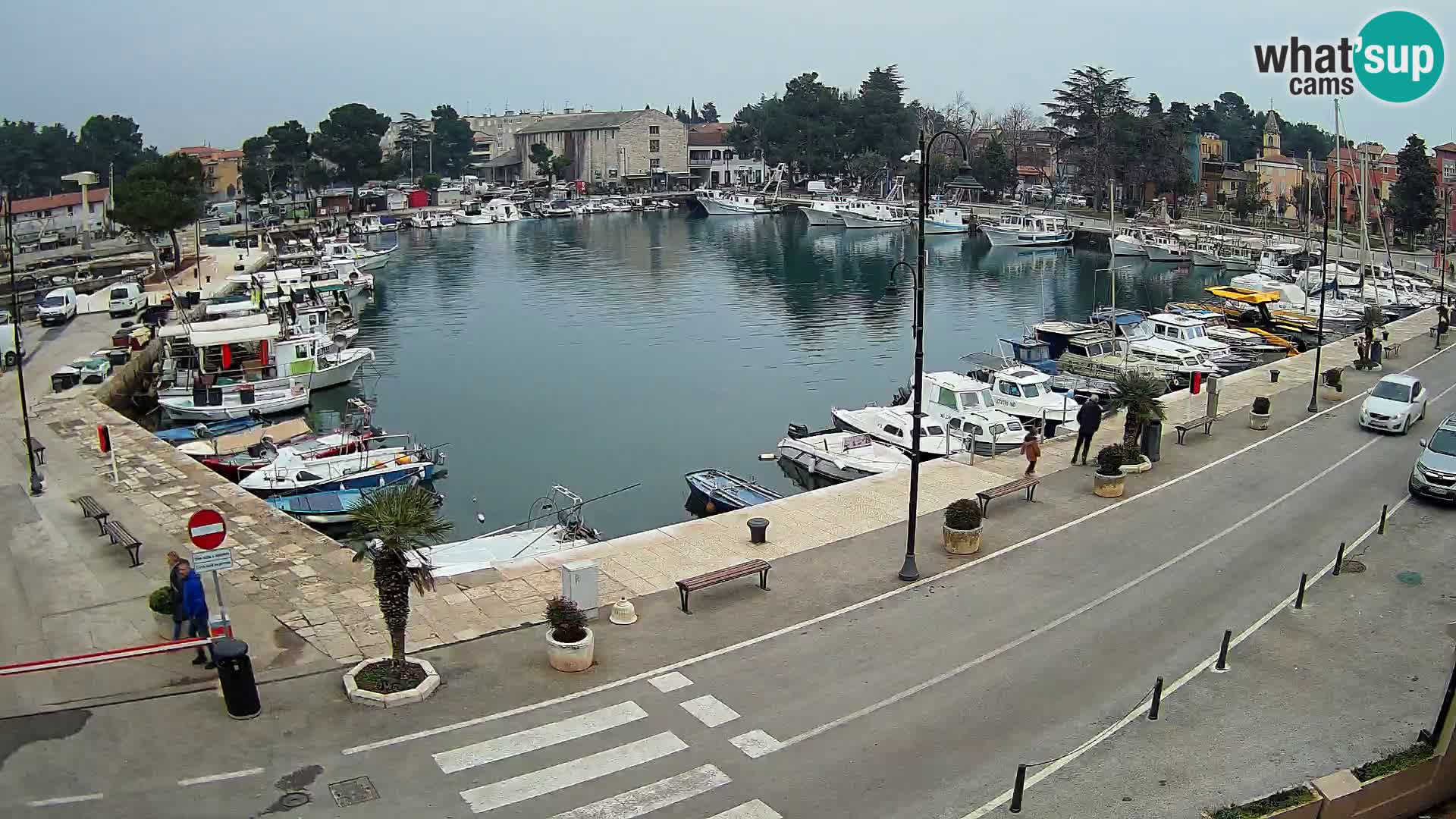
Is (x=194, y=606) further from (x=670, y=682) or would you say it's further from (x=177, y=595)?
(x=670, y=682)

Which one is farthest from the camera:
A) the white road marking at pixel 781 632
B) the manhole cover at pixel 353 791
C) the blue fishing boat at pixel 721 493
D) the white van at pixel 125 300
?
the white van at pixel 125 300

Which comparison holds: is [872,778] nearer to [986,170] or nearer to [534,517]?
[534,517]

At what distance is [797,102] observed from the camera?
6004 inches

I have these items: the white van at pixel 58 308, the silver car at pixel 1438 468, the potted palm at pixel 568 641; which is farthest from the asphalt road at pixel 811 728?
the white van at pixel 58 308

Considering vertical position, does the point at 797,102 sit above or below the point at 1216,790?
above

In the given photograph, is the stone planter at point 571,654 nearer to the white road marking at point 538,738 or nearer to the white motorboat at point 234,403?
the white road marking at point 538,738

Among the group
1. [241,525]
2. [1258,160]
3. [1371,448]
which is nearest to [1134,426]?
[1371,448]

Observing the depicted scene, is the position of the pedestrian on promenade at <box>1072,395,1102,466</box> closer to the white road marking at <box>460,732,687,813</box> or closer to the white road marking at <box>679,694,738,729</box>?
the white road marking at <box>679,694,738,729</box>

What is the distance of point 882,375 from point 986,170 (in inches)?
3729

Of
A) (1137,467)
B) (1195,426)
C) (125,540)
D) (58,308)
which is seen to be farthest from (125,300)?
(1195,426)

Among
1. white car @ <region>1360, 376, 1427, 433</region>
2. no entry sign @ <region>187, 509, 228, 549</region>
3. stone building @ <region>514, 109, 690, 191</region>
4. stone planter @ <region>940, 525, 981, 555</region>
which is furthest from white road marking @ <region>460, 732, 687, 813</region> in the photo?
stone building @ <region>514, 109, 690, 191</region>

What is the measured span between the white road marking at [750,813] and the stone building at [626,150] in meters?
158

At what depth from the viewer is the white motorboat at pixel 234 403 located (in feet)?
128

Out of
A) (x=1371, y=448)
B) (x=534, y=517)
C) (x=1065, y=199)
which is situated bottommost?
(x=534, y=517)
